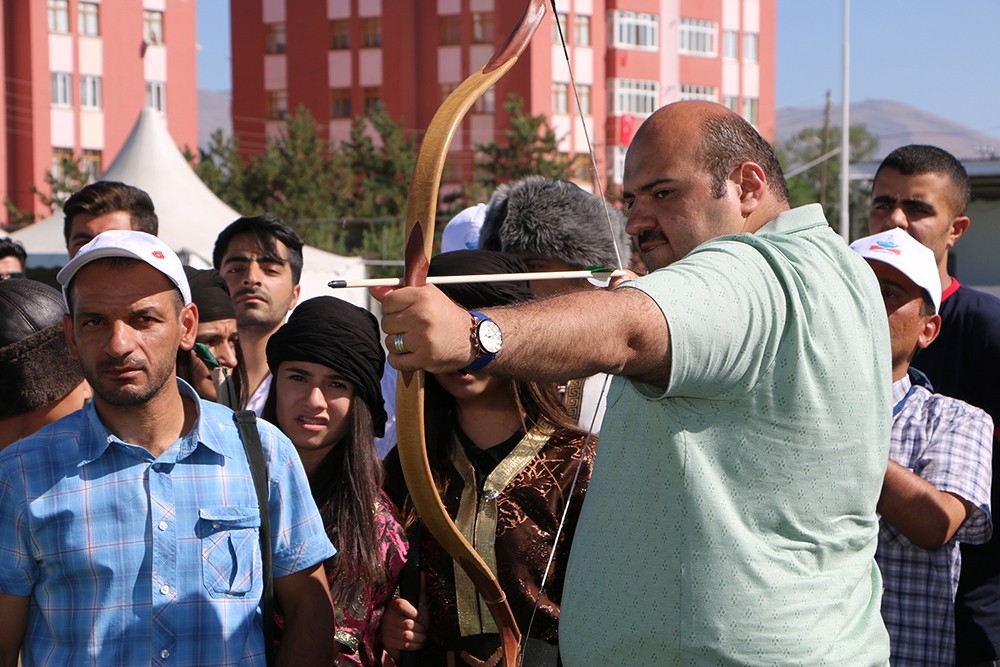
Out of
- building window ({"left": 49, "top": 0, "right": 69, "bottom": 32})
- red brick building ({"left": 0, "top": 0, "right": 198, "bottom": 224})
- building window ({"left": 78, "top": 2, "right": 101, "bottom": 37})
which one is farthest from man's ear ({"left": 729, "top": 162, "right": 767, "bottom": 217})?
building window ({"left": 78, "top": 2, "right": 101, "bottom": 37})

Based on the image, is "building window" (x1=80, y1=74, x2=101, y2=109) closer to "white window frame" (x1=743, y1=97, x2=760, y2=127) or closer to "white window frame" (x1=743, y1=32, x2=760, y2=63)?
"white window frame" (x1=743, y1=97, x2=760, y2=127)

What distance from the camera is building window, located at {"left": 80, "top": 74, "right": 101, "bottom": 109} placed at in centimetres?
3903

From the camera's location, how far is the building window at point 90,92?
1537 inches

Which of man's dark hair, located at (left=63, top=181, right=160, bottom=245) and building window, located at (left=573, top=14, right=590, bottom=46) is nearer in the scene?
man's dark hair, located at (left=63, top=181, right=160, bottom=245)

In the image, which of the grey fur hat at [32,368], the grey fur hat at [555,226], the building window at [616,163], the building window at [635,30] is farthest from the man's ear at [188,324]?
the building window at [635,30]

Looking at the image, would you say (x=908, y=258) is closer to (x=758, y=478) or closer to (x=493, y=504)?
(x=493, y=504)

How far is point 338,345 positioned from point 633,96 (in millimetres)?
41315

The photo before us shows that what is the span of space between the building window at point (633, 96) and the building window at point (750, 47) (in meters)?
4.87

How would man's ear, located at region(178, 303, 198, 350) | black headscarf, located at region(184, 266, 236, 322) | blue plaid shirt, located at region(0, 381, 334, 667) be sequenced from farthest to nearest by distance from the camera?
black headscarf, located at region(184, 266, 236, 322), man's ear, located at region(178, 303, 198, 350), blue plaid shirt, located at region(0, 381, 334, 667)

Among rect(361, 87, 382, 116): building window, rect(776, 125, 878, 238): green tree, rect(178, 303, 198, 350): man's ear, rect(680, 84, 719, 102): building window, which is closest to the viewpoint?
rect(178, 303, 198, 350): man's ear

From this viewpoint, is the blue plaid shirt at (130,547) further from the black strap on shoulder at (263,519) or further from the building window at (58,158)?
the building window at (58,158)

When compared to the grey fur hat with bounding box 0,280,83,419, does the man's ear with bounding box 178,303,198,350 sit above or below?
above

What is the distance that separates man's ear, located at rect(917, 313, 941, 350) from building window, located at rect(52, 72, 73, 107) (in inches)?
1544

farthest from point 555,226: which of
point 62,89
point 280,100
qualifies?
point 280,100
